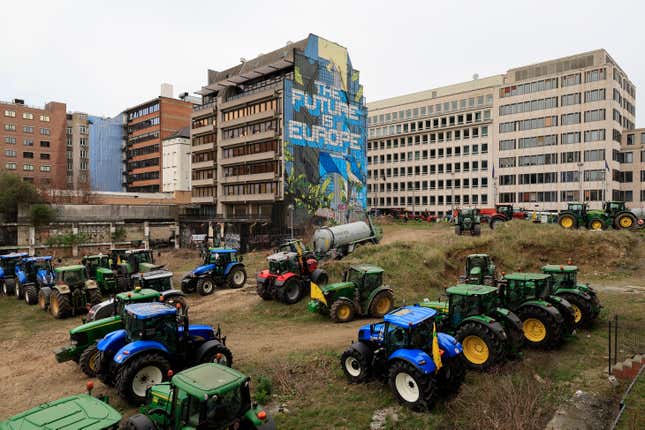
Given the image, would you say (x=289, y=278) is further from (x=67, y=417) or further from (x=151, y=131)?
(x=151, y=131)

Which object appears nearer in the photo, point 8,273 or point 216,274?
point 216,274

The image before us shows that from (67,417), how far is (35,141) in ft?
315

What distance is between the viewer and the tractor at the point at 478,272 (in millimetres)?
19016

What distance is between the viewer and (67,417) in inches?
244

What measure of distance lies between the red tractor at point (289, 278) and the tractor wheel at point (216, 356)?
8996 millimetres

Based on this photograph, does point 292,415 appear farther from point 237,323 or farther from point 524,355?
point 237,323

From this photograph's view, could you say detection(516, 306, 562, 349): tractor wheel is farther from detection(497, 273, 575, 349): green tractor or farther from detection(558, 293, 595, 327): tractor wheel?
detection(558, 293, 595, 327): tractor wheel

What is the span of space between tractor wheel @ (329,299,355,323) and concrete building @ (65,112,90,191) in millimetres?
89088

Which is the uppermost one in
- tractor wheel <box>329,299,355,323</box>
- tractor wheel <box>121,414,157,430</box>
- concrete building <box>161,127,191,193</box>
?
concrete building <box>161,127,191,193</box>

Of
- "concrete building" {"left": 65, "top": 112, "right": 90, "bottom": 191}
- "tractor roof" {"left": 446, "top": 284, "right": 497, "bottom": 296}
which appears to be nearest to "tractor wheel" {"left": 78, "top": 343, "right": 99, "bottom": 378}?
"tractor roof" {"left": 446, "top": 284, "right": 497, "bottom": 296}

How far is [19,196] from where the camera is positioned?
2009 inches

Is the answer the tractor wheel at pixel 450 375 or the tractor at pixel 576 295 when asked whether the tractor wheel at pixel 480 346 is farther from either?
the tractor at pixel 576 295

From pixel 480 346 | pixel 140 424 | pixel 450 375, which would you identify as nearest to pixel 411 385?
pixel 450 375

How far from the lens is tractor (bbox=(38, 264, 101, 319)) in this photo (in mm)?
19875
